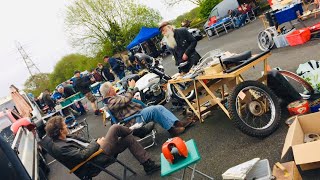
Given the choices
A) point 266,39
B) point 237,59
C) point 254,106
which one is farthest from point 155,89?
point 266,39

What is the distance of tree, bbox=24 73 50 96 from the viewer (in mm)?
47500

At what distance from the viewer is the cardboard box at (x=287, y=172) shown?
9.36 ft

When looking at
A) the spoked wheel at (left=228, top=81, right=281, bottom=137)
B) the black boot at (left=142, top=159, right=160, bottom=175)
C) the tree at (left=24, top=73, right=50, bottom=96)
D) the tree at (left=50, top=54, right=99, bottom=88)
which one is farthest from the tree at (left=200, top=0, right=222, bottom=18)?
the tree at (left=24, top=73, right=50, bottom=96)

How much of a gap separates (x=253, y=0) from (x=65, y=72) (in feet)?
105

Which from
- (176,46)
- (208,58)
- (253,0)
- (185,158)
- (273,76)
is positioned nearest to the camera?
(185,158)

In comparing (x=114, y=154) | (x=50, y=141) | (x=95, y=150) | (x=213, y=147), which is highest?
(x=50, y=141)

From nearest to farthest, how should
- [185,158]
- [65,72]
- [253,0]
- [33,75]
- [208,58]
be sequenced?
[185,158] → [208,58] → [253,0] → [65,72] → [33,75]

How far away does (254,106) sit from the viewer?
441 centimetres

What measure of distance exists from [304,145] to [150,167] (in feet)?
7.93

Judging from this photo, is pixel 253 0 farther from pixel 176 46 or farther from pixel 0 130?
pixel 0 130

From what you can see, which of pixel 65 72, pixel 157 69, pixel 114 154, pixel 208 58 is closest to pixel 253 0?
pixel 157 69

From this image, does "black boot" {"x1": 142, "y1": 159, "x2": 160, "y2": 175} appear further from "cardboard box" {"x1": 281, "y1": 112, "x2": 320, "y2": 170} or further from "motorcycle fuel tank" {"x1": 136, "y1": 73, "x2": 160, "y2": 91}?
"motorcycle fuel tank" {"x1": 136, "y1": 73, "x2": 160, "y2": 91}

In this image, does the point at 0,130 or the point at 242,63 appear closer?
the point at 242,63

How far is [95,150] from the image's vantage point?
432cm
